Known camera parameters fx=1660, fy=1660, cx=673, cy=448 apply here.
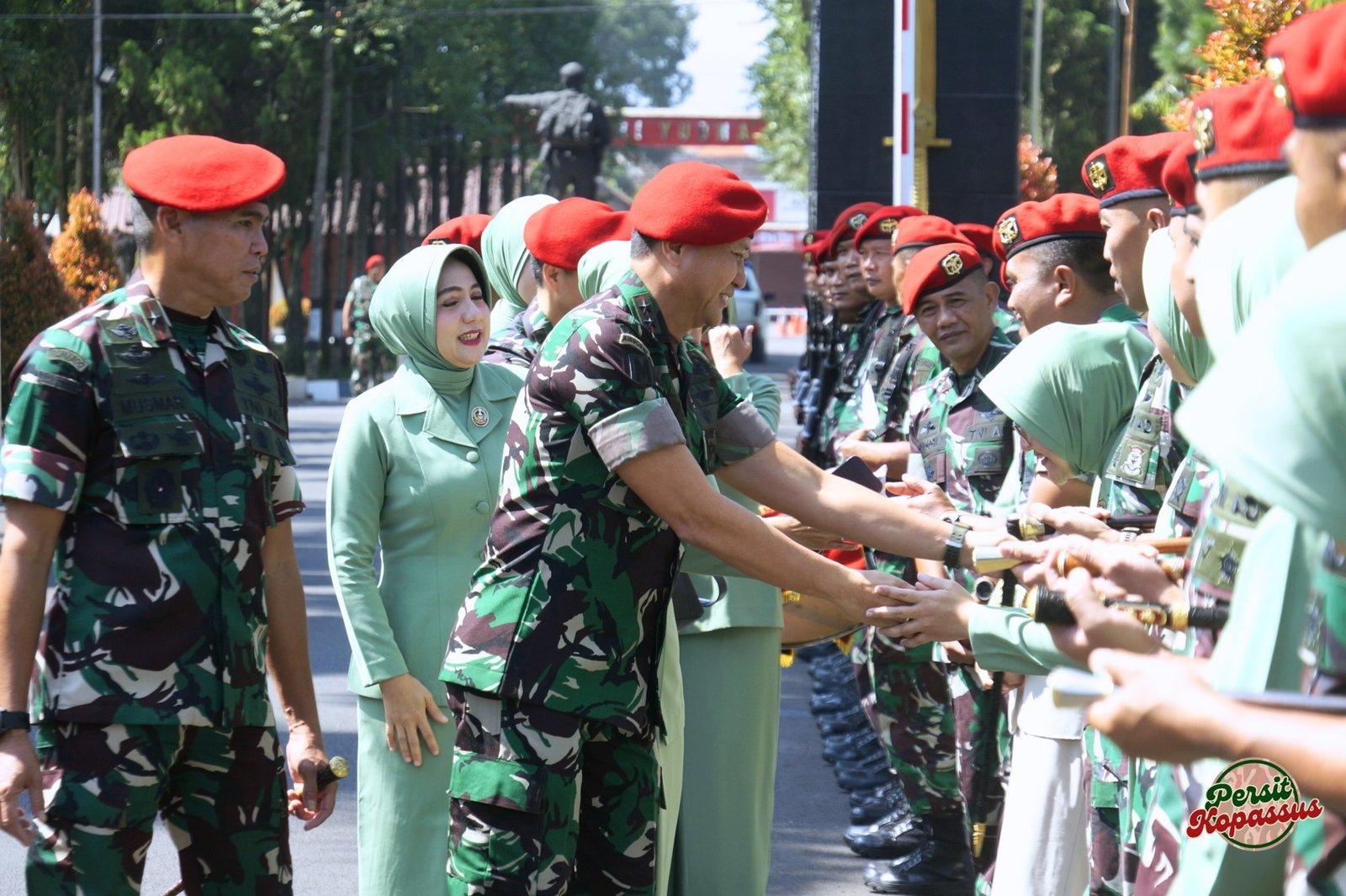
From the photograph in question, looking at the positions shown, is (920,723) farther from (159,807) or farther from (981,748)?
(159,807)

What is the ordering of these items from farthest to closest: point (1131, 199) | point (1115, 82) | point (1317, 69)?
point (1115, 82), point (1131, 199), point (1317, 69)

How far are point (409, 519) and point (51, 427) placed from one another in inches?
44.2

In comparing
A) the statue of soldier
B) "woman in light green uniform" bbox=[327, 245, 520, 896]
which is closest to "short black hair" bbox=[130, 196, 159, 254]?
"woman in light green uniform" bbox=[327, 245, 520, 896]

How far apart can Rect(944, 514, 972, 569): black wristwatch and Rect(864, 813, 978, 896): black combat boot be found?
253cm

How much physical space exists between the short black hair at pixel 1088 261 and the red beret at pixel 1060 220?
0.02 m

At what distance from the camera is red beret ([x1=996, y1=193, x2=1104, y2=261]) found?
4.97 meters

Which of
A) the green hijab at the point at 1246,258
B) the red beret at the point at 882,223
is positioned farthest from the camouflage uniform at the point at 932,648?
the green hijab at the point at 1246,258

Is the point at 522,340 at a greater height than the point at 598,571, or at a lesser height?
greater

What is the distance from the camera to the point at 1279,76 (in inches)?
75.2

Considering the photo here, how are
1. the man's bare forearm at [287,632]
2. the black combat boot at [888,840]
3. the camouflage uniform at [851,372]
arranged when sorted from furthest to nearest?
the camouflage uniform at [851,372] → the black combat boot at [888,840] → the man's bare forearm at [287,632]

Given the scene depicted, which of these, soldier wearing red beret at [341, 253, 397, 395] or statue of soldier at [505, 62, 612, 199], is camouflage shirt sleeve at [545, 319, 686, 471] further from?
statue of soldier at [505, 62, 612, 199]

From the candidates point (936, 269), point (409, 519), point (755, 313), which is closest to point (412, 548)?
point (409, 519)

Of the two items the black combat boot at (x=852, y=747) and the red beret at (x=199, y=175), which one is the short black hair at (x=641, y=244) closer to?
the red beret at (x=199, y=175)

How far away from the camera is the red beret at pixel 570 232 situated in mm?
5027
